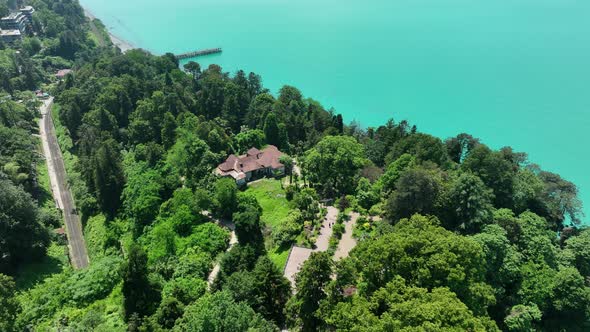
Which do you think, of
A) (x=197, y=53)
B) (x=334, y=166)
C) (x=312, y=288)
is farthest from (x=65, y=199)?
(x=197, y=53)

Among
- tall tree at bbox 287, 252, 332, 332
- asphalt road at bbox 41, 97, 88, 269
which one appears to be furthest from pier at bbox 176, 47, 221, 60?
tall tree at bbox 287, 252, 332, 332

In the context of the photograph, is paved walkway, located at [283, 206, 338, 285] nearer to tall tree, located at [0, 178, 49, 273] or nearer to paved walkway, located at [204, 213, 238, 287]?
paved walkway, located at [204, 213, 238, 287]

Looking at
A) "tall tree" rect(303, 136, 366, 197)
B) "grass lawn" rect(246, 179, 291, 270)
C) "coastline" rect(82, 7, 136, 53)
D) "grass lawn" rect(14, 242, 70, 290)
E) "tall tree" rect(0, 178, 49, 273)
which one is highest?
"coastline" rect(82, 7, 136, 53)

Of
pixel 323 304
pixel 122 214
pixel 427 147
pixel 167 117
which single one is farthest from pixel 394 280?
pixel 167 117

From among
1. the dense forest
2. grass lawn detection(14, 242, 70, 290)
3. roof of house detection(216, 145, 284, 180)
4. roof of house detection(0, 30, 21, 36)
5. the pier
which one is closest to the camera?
the dense forest

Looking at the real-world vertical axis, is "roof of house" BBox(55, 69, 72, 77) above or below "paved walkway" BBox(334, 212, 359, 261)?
above

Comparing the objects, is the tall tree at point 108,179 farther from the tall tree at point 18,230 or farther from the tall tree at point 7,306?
the tall tree at point 7,306

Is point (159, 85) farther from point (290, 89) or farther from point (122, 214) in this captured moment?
point (122, 214)

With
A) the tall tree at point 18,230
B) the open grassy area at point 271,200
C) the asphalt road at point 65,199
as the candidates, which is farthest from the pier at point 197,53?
the tall tree at point 18,230

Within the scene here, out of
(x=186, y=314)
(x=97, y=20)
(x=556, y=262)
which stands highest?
(x=97, y=20)
